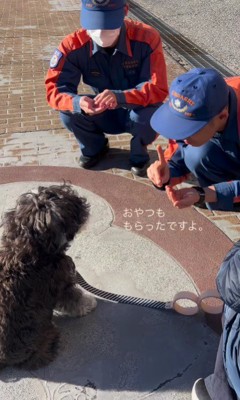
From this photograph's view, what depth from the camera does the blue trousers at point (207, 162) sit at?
11.0 feet

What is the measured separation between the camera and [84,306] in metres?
2.96

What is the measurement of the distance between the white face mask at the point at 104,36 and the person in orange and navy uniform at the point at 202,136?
4.16ft

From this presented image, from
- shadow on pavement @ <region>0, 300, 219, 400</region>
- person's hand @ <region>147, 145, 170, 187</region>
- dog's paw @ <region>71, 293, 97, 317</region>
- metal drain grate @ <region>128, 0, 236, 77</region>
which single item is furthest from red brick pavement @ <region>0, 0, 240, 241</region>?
dog's paw @ <region>71, 293, 97, 317</region>

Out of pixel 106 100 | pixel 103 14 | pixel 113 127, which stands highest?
pixel 103 14

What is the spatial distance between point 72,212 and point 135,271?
3.44 ft

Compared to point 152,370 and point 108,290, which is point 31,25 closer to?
point 108,290

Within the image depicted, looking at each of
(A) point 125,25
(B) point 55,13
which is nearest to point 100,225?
(A) point 125,25

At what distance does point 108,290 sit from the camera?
321cm

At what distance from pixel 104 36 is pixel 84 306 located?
97.8 inches

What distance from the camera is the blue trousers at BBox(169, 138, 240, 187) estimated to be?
336 centimetres

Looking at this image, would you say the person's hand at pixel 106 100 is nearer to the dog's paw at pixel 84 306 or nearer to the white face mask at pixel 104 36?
the white face mask at pixel 104 36

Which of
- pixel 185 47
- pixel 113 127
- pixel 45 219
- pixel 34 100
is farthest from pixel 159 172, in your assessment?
pixel 185 47

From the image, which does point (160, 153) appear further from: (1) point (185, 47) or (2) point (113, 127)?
(1) point (185, 47)

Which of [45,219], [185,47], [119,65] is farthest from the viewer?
[185,47]
